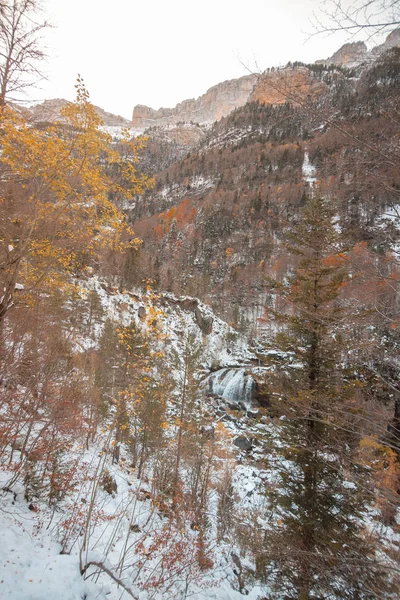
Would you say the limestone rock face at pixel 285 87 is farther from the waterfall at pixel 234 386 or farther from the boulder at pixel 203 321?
the boulder at pixel 203 321

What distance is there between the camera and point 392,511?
2.67m

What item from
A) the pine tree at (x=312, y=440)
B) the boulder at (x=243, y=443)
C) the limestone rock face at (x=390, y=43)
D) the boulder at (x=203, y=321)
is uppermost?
the limestone rock face at (x=390, y=43)

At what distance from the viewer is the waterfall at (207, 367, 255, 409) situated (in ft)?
95.7

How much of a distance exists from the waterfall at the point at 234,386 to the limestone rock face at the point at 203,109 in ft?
601

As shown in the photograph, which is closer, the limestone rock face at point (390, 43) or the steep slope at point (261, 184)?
the limestone rock face at point (390, 43)

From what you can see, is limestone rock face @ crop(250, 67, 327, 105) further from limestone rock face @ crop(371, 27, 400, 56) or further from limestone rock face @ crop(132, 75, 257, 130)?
limestone rock face @ crop(132, 75, 257, 130)

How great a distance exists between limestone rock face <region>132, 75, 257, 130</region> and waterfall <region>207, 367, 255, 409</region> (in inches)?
7213

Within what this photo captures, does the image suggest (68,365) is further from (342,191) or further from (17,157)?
(342,191)

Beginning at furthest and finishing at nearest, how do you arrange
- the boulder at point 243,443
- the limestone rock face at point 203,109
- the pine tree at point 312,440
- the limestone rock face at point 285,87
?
the limestone rock face at point 203,109 < the boulder at point 243,443 < the pine tree at point 312,440 < the limestone rock face at point 285,87

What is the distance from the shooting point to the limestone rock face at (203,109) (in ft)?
573

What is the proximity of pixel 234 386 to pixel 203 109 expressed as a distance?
20861 centimetres

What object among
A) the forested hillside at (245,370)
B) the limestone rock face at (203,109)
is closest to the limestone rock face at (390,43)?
the forested hillside at (245,370)

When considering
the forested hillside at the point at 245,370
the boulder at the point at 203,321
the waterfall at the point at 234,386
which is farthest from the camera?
the boulder at the point at 203,321

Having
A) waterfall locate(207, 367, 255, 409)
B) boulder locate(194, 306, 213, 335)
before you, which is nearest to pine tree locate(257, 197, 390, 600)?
waterfall locate(207, 367, 255, 409)
